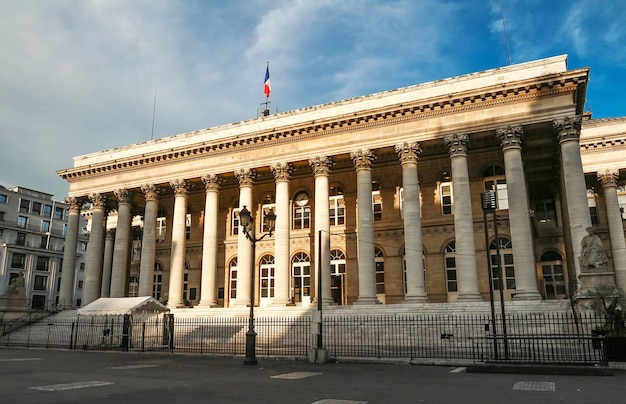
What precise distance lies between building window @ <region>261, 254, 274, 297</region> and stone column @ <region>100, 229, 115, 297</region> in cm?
1297

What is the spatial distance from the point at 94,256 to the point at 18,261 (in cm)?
3799

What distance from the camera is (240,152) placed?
32.4m

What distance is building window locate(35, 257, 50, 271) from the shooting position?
68.6 meters

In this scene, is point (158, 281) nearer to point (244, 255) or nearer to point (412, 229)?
point (244, 255)

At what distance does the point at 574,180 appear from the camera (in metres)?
23.7

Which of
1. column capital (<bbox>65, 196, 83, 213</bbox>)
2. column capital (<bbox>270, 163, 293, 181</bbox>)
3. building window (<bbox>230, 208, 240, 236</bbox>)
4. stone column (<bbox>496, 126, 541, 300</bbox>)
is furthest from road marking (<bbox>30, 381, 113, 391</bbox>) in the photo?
column capital (<bbox>65, 196, 83, 213</bbox>)

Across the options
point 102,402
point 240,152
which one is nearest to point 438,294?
point 240,152

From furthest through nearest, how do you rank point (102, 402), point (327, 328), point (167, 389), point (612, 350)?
point (327, 328) < point (612, 350) < point (167, 389) < point (102, 402)

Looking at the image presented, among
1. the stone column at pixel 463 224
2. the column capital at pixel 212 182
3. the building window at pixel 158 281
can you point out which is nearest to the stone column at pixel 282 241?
the column capital at pixel 212 182

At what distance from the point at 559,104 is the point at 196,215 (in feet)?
87.7

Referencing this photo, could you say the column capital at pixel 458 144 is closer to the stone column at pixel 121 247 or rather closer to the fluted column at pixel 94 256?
the stone column at pixel 121 247

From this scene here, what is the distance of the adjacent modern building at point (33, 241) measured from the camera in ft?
212

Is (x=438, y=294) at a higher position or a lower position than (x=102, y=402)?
higher

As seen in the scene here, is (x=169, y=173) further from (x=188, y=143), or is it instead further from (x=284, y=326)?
(x=284, y=326)
